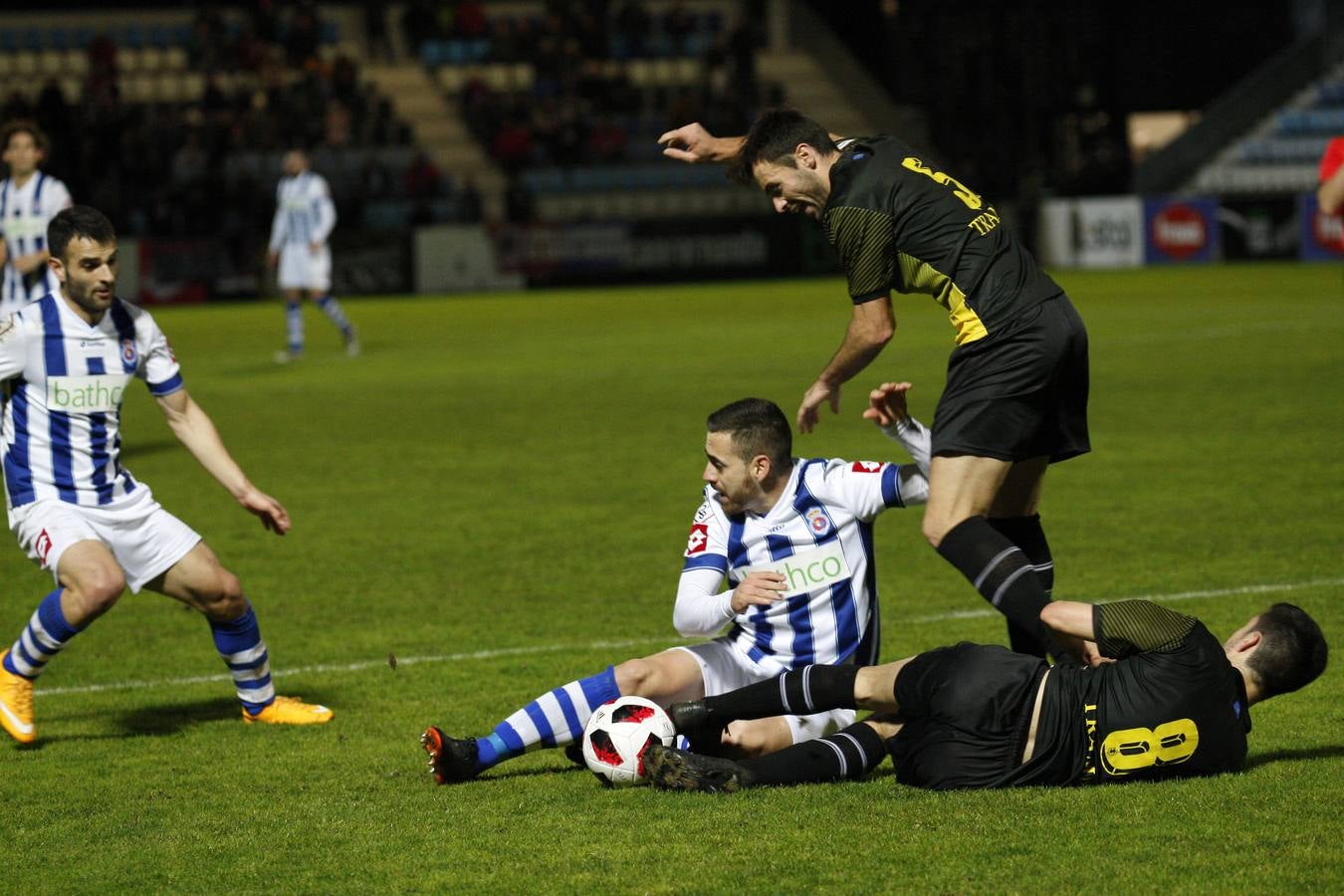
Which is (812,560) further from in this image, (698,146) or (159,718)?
(159,718)

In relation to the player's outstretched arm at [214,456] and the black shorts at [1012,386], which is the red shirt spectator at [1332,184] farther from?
the player's outstretched arm at [214,456]

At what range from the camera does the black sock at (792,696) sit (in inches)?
189

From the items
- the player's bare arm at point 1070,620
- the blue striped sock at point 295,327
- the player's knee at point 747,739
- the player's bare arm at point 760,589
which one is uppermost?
the player's bare arm at point 760,589

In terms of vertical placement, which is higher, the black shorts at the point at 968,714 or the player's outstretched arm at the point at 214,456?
the player's outstretched arm at the point at 214,456

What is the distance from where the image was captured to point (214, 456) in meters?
6.05

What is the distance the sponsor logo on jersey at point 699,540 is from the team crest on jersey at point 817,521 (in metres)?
0.30

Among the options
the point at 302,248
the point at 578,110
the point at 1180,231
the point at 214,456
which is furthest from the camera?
the point at 578,110

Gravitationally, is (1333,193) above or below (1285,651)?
above

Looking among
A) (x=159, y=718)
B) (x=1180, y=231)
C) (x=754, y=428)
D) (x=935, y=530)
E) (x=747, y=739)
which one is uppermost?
(x=754, y=428)

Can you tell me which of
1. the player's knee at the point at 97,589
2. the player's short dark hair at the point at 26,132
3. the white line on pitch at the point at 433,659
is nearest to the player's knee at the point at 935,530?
the white line on pitch at the point at 433,659

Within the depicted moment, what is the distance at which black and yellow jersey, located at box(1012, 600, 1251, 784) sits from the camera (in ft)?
14.6

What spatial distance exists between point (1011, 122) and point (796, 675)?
35.7 meters

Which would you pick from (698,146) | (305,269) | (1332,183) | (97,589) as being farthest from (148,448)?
(1332,183)

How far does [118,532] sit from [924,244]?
277 centimetres
